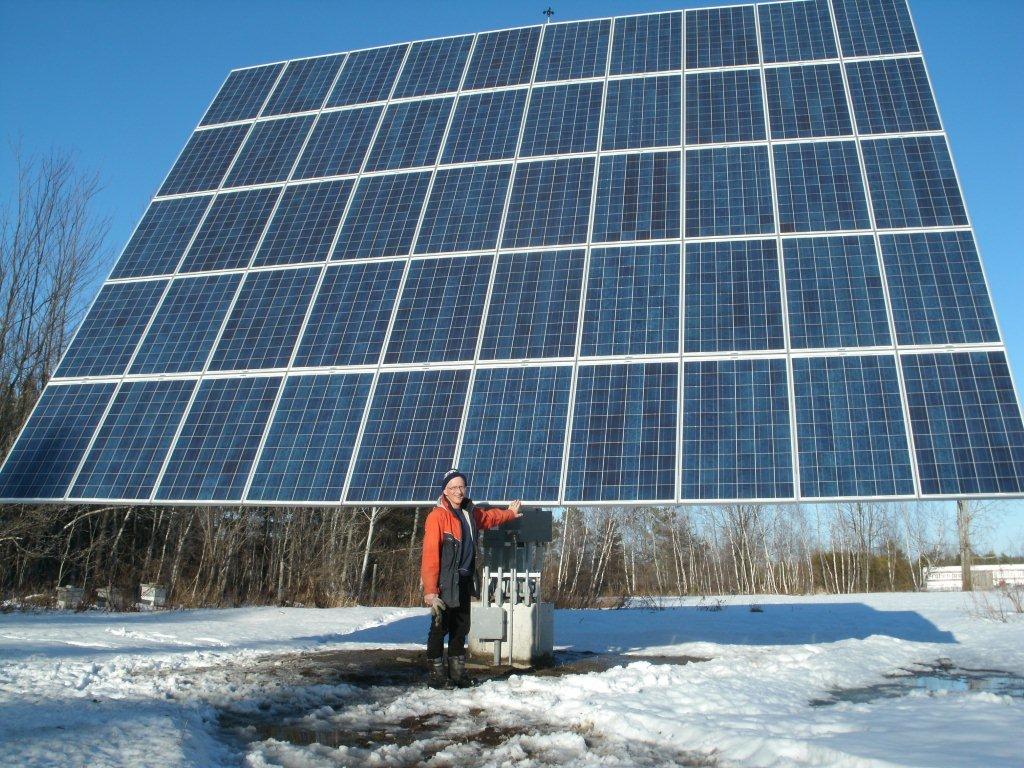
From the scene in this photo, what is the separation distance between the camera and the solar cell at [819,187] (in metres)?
11.1

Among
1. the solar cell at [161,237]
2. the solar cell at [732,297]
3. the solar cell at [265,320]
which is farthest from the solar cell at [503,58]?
the solar cell at [732,297]

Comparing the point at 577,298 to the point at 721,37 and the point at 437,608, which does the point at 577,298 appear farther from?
the point at 721,37

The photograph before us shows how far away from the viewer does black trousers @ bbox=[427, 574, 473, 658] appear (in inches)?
326

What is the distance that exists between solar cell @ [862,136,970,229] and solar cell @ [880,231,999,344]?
0.28 meters

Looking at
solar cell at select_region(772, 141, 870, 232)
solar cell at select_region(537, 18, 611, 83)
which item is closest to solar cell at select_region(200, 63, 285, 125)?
solar cell at select_region(537, 18, 611, 83)

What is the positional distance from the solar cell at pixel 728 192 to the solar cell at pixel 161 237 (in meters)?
7.86

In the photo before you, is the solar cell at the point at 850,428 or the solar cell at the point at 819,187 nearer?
the solar cell at the point at 850,428

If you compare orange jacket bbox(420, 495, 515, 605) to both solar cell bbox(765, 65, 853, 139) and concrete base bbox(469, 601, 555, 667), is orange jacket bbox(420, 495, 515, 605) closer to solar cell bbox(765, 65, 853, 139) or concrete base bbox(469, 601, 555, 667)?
Result: concrete base bbox(469, 601, 555, 667)

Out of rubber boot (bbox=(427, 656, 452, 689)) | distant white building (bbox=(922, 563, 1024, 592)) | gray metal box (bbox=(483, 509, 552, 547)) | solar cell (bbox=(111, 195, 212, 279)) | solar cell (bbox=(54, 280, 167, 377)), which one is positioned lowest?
rubber boot (bbox=(427, 656, 452, 689))

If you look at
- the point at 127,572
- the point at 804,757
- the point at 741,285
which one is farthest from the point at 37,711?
the point at 127,572

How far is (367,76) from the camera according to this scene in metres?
15.9

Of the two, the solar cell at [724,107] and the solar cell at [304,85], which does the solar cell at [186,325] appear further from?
the solar cell at [724,107]

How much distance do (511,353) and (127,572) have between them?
784 inches

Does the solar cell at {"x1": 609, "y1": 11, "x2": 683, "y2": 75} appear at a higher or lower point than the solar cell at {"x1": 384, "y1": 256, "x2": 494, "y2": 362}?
higher
